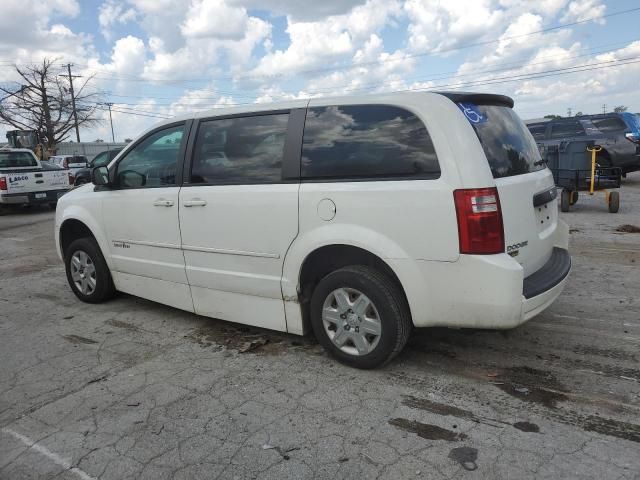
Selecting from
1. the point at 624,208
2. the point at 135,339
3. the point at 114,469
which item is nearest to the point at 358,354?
the point at 114,469

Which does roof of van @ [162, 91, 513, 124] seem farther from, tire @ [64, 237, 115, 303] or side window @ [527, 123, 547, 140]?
side window @ [527, 123, 547, 140]

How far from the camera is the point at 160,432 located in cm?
293

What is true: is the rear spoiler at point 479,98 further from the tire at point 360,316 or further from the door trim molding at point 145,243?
the door trim molding at point 145,243

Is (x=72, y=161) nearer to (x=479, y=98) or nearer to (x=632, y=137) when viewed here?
(x=632, y=137)

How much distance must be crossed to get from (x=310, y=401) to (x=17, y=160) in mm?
15198

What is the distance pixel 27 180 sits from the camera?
576 inches

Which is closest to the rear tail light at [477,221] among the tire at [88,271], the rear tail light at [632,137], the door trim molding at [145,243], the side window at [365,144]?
the side window at [365,144]

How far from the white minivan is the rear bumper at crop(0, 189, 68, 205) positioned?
11950mm

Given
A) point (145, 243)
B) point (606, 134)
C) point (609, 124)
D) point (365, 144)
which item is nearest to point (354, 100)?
point (365, 144)

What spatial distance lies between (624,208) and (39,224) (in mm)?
13360

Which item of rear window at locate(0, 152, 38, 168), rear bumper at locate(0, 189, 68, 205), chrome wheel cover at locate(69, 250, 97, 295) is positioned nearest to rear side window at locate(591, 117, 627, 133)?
chrome wheel cover at locate(69, 250, 97, 295)

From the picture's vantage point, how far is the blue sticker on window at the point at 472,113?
10.7ft

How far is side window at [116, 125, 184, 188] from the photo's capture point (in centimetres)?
439

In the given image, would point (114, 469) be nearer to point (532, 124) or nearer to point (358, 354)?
point (358, 354)
